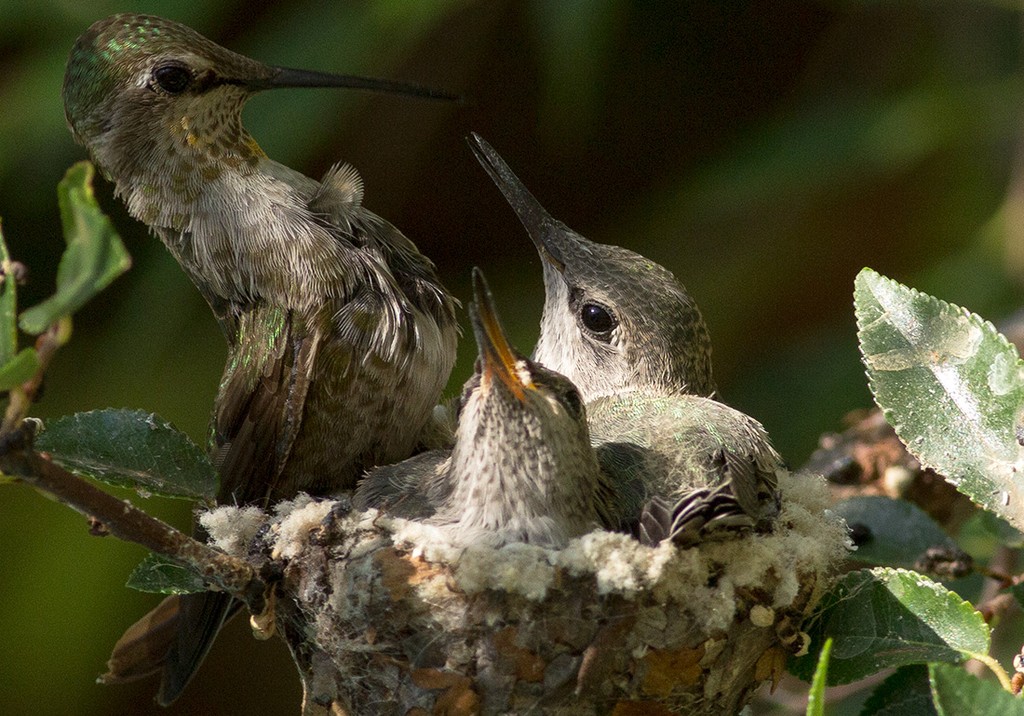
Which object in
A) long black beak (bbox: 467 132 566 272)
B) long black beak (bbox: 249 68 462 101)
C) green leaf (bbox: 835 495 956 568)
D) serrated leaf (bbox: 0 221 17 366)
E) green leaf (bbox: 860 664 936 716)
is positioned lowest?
green leaf (bbox: 860 664 936 716)

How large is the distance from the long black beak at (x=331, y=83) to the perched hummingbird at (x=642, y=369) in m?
0.30

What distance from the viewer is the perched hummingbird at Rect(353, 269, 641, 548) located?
187cm

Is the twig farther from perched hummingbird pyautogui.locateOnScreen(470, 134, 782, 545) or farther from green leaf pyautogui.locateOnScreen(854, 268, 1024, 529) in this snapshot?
green leaf pyautogui.locateOnScreen(854, 268, 1024, 529)

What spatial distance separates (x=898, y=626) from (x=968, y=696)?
42 centimetres

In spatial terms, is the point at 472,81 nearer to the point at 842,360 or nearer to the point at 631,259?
the point at 842,360

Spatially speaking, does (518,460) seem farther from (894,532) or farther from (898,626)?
(894,532)

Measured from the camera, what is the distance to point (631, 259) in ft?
8.07

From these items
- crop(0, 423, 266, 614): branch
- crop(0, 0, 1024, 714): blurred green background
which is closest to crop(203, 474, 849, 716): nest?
crop(0, 423, 266, 614): branch

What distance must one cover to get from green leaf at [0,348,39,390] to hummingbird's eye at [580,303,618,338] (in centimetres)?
143

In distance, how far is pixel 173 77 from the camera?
2.10m

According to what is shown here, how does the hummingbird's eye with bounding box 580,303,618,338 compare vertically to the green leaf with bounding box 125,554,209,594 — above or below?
above

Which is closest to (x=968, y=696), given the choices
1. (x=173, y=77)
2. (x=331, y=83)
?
(x=331, y=83)

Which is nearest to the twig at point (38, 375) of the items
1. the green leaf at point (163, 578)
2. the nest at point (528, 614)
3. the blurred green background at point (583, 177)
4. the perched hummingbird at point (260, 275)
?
the green leaf at point (163, 578)

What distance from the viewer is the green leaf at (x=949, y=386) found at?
1.65 metres
